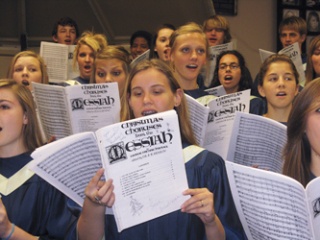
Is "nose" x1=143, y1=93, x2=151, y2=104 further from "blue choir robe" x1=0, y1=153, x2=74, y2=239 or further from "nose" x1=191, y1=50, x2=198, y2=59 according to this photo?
"nose" x1=191, y1=50, x2=198, y2=59

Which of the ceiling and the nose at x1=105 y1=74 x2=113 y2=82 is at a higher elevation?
the ceiling

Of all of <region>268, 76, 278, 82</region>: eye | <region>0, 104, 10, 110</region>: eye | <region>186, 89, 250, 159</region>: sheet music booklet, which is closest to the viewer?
<region>0, 104, 10, 110</region>: eye

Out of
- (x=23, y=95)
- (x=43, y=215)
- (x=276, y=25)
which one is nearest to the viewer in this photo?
(x=43, y=215)

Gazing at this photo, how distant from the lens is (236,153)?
8.63ft

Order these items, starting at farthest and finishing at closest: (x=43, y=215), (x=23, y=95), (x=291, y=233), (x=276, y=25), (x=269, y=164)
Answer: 1. (x=276, y=25)
2. (x=269, y=164)
3. (x=23, y=95)
4. (x=43, y=215)
5. (x=291, y=233)

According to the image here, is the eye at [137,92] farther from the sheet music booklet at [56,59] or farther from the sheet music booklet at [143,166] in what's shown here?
the sheet music booklet at [56,59]

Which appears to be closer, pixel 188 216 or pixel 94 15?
pixel 188 216

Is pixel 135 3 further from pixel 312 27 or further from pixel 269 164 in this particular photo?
pixel 269 164

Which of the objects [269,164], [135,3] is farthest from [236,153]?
[135,3]

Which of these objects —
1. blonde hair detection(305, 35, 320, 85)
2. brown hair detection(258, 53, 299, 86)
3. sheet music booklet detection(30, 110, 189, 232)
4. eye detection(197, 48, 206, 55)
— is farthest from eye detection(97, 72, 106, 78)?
sheet music booklet detection(30, 110, 189, 232)

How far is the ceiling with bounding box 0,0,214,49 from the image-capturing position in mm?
6531

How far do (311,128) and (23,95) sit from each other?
1204mm

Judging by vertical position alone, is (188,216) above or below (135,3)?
below

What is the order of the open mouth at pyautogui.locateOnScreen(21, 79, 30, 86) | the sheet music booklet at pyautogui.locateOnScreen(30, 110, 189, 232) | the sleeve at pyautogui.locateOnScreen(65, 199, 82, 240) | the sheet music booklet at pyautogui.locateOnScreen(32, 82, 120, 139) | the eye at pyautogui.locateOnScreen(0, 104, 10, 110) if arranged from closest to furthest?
1. the sheet music booklet at pyautogui.locateOnScreen(30, 110, 189, 232)
2. the sleeve at pyautogui.locateOnScreen(65, 199, 82, 240)
3. the eye at pyautogui.locateOnScreen(0, 104, 10, 110)
4. the sheet music booklet at pyautogui.locateOnScreen(32, 82, 120, 139)
5. the open mouth at pyautogui.locateOnScreen(21, 79, 30, 86)
